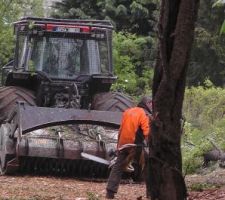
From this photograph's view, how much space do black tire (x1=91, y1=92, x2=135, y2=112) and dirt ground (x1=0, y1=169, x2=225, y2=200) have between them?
219cm

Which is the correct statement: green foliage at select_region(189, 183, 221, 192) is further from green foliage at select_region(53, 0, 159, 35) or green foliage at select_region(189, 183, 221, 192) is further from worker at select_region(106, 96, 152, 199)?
green foliage at select_region(53, 0, 159, 35)

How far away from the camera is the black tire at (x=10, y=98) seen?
12.3 metres

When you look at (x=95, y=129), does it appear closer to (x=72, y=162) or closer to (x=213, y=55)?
(x=72, y=162)

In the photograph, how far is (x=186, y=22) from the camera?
16.2 feet

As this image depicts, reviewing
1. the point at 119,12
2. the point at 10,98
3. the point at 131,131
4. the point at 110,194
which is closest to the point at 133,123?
the point at 131,131

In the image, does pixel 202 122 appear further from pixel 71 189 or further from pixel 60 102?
pixel 71 189

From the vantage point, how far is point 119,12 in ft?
87.1

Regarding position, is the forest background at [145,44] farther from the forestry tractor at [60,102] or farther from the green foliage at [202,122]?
the forestry tractor at [60,102]

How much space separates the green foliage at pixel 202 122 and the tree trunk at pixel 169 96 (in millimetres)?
6453

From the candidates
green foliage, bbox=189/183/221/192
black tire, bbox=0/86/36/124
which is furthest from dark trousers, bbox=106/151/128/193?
black tire, bbox=0/86/36/124

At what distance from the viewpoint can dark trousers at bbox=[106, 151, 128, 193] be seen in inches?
324

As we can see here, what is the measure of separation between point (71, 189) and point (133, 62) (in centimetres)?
1950

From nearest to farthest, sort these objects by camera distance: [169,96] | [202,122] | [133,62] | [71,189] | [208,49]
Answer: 1. [169,96]
2. [71,189]
3. [202,122]
4. [208,49]
5. [133,62]

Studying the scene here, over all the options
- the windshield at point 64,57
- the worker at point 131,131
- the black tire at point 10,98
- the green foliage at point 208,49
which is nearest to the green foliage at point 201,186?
the worker at point 131,131
